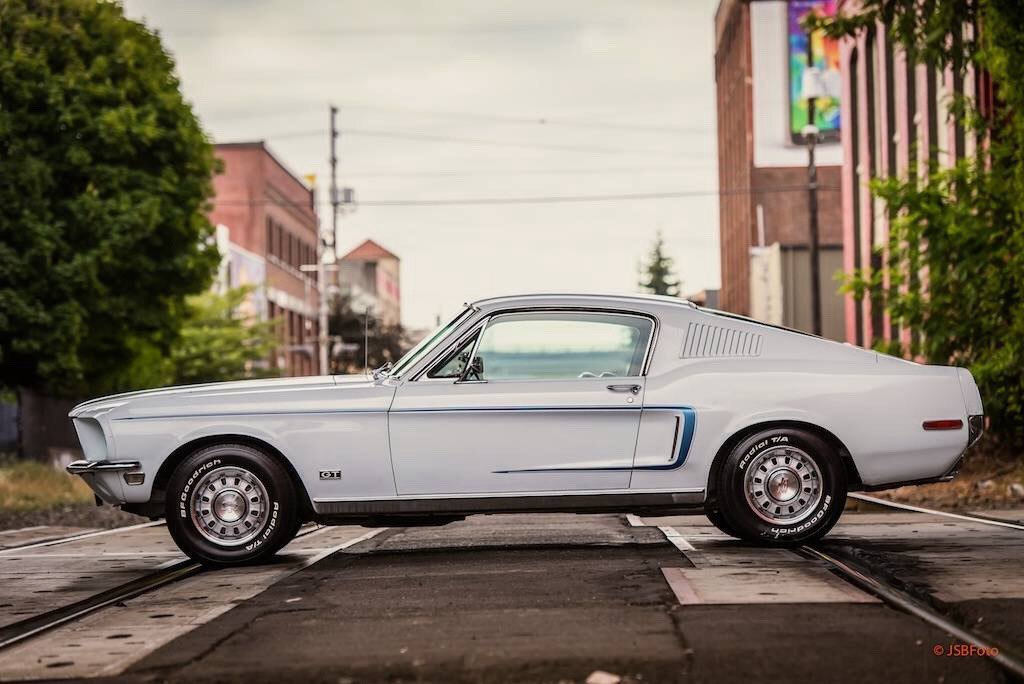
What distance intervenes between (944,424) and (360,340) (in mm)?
5145

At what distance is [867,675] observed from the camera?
5.33m

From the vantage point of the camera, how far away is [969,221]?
62.1ft

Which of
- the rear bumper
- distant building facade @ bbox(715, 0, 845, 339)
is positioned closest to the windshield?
the rear bumper

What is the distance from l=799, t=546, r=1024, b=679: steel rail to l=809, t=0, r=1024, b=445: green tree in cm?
879

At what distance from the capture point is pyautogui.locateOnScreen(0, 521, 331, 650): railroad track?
7109mm

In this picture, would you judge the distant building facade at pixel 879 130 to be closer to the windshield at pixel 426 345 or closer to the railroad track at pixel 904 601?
the windshield at pixel 426 345

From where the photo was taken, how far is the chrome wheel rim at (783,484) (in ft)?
31.0

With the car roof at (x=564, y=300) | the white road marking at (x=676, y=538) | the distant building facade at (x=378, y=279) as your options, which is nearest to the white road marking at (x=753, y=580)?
the white road marking at (x=676, y=538)

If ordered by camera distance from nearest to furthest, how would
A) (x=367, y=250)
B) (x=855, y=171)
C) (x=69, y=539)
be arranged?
1. (x=69, y=539)
2. (x=855, y=171)
3. (x=367, y=250)

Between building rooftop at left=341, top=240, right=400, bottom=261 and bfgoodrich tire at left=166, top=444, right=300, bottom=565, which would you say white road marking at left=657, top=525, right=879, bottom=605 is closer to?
bfgoodrich tire at left=166, top=444, right=300, bottom=565

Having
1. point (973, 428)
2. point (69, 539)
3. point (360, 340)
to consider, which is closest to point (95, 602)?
point (973, 428)

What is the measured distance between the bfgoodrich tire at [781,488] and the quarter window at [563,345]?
831 mm

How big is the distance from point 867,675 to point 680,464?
413 cm

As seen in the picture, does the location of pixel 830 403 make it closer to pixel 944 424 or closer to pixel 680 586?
pixel 944 424
